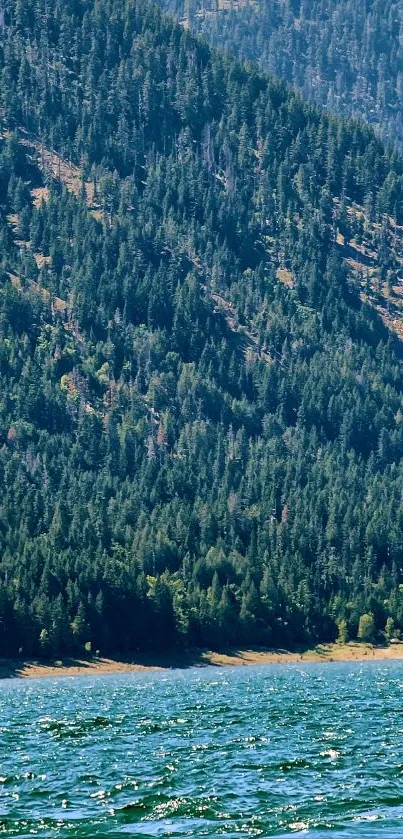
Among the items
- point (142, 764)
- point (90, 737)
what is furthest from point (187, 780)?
point (90, 737)

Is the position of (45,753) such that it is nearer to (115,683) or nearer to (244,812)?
(244,812)

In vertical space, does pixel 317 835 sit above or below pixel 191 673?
above

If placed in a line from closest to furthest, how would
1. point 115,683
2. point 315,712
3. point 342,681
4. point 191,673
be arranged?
point 315,712
point 342,681
point 115,683
point 191,673

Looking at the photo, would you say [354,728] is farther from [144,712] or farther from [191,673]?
[191,673]

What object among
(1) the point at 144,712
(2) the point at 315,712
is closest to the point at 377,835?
(2) the point at 315,712

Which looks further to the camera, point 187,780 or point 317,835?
point 187,780

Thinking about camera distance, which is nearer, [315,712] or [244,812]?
[244,812]

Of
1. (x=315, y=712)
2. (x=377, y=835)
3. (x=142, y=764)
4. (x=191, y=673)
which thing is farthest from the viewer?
(x=191, y=673)
